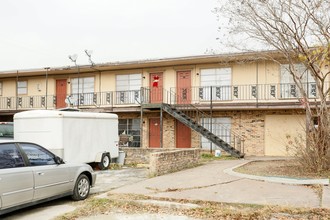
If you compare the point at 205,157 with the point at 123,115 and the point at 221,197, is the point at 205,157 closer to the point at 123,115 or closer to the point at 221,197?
the point at 123,115

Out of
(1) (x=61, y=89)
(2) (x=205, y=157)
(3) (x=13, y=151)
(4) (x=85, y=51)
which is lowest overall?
(2) (x=205, y=157)

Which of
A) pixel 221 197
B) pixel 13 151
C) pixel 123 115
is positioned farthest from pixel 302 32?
pixel 123 115

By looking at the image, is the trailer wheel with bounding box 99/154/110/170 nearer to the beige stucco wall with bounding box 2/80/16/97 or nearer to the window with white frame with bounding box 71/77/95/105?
the window with white frame with bounding box 71/77/95/105

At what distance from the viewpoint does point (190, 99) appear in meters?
20.9

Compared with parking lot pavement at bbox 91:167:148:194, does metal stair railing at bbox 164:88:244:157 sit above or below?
above

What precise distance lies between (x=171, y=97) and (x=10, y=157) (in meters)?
15.0

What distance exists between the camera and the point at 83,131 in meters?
13.7

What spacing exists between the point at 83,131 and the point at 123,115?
916 centimetres

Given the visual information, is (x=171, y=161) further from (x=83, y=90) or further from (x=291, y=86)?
(x=83, y=90)

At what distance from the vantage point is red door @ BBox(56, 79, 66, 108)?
24.4 metres

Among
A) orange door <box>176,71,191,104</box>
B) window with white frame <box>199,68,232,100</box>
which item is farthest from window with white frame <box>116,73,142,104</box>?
window with white frame <box>199,68,232,100</box>

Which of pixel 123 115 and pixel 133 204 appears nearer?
pixel 133 204

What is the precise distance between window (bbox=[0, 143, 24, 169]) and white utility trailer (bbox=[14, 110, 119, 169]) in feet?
17.6

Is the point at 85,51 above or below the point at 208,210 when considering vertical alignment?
above
